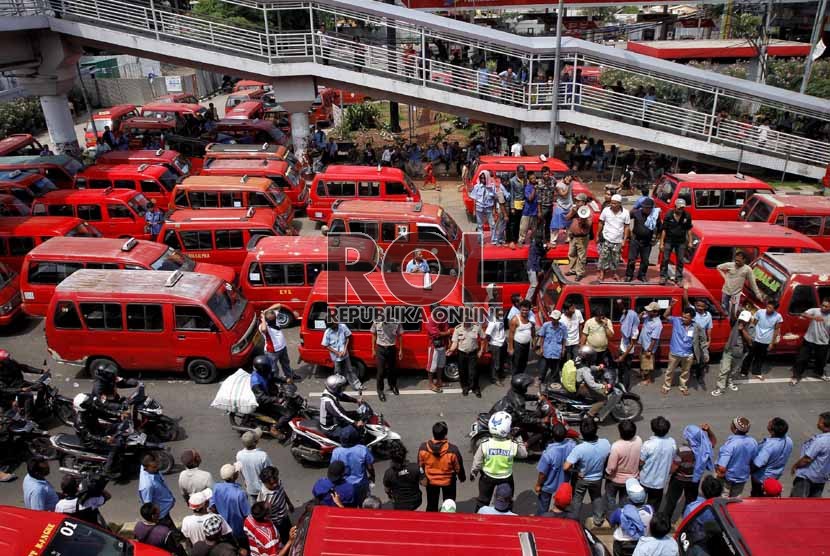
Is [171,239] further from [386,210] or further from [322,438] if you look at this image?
[322,438]

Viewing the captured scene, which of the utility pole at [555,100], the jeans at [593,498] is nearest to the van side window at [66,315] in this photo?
the jeans at [593,498]

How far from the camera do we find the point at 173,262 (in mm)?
13023

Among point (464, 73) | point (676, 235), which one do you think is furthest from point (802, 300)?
point (464, 73)

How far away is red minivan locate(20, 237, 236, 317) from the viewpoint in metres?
12.4

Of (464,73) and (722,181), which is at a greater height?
(464,73)

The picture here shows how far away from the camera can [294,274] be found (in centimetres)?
1305

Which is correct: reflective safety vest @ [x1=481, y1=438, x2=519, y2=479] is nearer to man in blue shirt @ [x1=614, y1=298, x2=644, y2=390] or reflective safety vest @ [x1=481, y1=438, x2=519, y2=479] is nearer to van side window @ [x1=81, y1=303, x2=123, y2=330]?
man in blue shirt @ [x1=614, y1=298, x2=644, y2=390]

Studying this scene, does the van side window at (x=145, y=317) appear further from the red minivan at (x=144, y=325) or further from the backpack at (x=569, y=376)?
the backpack at (x=569, y=376)

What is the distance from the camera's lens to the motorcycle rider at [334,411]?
8.48m

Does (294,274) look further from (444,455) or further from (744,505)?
(744,505)

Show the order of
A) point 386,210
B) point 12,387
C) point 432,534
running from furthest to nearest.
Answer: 1. point 386,210
2. point 12,387
3. point 432,534

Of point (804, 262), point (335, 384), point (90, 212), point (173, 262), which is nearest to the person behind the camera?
point (335, 384)

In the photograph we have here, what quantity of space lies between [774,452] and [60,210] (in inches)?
649

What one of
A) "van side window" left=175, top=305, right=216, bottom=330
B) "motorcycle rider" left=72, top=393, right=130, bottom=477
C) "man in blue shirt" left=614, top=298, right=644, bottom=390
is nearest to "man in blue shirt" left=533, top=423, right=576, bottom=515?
"man in blue shirt" left=614, top=298, right=644, bottom=390
